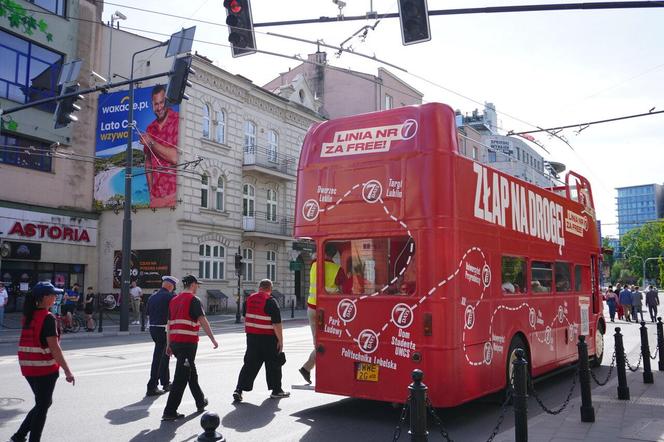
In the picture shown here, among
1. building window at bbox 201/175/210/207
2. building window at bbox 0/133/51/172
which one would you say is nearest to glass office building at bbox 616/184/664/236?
building window at bbox 201/175/210/207

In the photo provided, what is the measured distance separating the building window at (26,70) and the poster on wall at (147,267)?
800 cm

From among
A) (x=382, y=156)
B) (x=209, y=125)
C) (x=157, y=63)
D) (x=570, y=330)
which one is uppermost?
(x=157, y=63)

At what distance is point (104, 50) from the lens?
100 ft

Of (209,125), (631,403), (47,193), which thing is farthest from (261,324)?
(209,125)

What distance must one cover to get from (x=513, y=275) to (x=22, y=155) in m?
24.2

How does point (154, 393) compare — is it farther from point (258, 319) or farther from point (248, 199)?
point (248, 199)

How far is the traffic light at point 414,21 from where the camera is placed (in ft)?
29.0

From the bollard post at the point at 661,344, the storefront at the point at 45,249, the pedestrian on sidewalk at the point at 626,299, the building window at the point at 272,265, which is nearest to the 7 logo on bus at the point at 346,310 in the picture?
the bollard post at the point at 661,344

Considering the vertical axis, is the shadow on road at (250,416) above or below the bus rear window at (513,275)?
below

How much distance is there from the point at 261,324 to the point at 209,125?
961 inches

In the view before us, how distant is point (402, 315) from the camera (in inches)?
282

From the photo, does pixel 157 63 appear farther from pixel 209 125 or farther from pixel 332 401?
pixel 332 401

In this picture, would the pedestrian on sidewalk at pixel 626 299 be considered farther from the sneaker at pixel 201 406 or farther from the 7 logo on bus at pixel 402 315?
the sneaker at pixel 201 406

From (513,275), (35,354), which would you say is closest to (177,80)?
(513,275)
